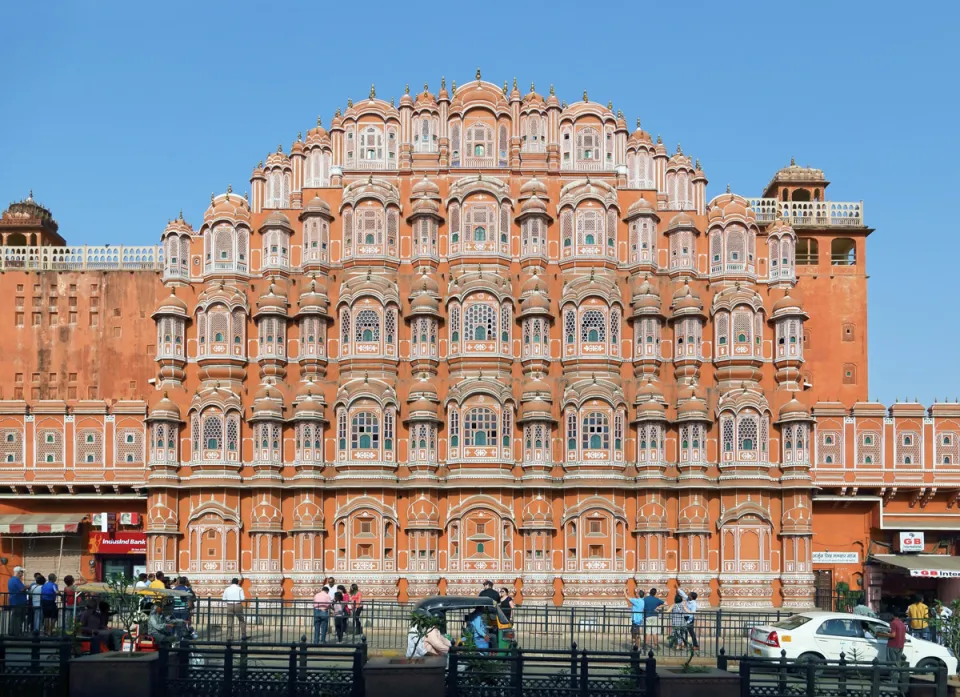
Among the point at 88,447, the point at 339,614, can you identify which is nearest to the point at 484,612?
the point at 339,614

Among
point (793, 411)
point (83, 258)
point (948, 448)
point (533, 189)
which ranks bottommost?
point (948, 448)

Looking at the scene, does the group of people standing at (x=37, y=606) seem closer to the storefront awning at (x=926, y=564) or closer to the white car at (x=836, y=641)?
the white car at (x=836, y=641)

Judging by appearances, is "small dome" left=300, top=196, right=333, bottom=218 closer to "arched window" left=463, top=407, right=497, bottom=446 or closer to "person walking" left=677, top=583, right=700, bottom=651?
"arched window" left=463, top=407, right=497, bottom=446

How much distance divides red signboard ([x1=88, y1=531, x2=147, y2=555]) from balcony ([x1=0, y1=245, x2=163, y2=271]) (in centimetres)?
1369

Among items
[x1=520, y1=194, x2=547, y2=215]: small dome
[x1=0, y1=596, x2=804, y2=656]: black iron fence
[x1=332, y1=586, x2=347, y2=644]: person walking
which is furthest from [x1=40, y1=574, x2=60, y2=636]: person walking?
[x1=520, y1=194, x2=547, y2=215]: small dome

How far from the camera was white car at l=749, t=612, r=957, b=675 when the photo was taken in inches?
1093

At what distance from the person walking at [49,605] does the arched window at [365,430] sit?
623 inches

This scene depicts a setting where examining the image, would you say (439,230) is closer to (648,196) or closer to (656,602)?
(648,196)

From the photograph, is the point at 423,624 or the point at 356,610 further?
the point at 356,610

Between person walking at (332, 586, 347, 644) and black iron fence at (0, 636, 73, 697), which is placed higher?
black iron fence at (0, 636, 73, 697)

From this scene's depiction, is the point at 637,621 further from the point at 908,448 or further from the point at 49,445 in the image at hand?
the point at 49,445

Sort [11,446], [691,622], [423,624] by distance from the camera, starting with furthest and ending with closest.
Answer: [11,446] → [691,622] → [423,624]

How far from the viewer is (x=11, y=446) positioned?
47.6 m

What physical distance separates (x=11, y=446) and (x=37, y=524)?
3.40m
